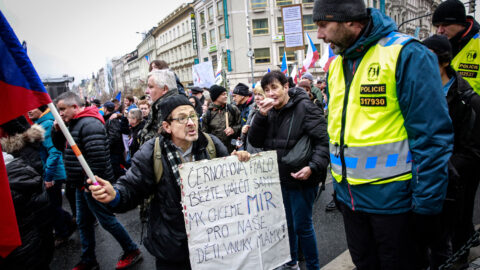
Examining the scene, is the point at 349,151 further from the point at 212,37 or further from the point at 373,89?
the point at 212,37

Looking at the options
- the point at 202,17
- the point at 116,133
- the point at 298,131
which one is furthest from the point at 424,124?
the point at 202,17

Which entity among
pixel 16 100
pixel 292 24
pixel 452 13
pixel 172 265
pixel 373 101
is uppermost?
pixel 292 24

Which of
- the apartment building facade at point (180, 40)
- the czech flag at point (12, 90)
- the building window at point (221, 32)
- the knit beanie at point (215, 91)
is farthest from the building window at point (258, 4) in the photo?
the czech flag at point (12, 90)

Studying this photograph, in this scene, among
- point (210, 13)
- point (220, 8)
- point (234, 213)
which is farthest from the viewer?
point (210, 13)

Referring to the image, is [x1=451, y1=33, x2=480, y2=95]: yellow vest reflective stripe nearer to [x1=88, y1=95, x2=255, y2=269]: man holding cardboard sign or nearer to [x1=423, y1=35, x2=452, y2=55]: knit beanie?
[x1=423, y1=35, x2=452, y2=55]: knit beanie

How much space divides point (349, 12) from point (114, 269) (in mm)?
3746

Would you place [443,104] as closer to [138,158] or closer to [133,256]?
[138,158]

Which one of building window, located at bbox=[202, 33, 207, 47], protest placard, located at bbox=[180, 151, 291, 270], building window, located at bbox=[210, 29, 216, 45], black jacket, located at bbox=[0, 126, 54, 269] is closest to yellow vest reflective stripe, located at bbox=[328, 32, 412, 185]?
protest placard, located at bbox=[180, 151, 291, 270]

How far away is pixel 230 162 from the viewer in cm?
224

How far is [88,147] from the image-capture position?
322 centimetres

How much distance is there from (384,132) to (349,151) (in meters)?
0.24

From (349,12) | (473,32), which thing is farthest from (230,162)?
(473,32)

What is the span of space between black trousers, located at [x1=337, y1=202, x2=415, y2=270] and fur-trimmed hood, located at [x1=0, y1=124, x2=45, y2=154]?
3.34 m

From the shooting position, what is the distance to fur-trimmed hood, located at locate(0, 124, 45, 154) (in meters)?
3.04
